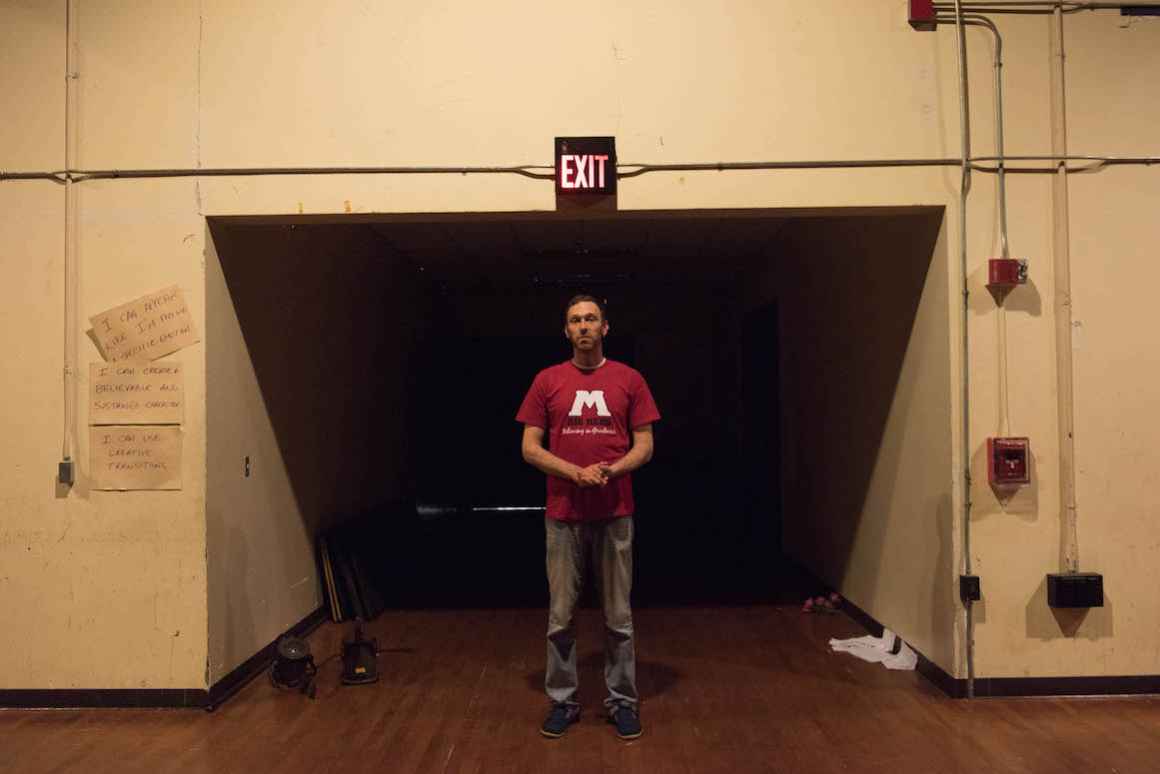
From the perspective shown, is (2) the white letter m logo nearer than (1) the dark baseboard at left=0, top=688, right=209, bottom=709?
Yes

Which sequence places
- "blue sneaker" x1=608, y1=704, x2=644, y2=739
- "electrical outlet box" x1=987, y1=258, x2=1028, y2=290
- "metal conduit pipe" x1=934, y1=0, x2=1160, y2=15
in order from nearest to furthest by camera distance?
1. "blue sneaker" x1=608, y1=704, x2=644, y2=739
2. "electrical outlet box" x1=987, y1=258, x2=1028, y2=290
3. "metal conduit pipe" x1=934, y1=0, x2=1160, y2=15

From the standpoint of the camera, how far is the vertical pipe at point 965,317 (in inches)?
119

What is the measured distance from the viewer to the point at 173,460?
302 cm

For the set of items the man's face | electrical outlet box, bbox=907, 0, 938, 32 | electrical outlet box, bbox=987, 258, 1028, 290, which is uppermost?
electrical outlet box, bbox=907, 0, 938, 32

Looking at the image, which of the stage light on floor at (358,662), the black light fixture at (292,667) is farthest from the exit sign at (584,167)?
the black light fixture at (292,667)

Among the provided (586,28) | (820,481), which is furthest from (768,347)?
(586,28)

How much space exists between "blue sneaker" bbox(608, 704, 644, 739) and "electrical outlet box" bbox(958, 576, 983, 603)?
131 cm

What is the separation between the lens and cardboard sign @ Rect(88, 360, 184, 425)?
301cm

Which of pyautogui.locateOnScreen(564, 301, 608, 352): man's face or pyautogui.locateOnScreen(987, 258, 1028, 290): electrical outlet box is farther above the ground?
pyautogui.locateOnScreen(987, 258, 1028, 290): electrical outlet box

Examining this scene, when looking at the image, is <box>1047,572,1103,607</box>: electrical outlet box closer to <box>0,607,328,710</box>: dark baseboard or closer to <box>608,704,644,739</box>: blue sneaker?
<box>608,704,644,739</box>: blue sneaker

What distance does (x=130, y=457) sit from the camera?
302 cm

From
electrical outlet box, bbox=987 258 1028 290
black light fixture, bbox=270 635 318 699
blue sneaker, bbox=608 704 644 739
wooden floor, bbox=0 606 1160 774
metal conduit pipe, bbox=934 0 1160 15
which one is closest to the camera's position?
wooden floor, bbox=0 606 1160 774

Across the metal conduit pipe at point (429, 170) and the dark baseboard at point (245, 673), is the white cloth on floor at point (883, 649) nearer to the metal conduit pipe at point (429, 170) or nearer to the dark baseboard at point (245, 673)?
the metal conduit pipe at point (429, 170)

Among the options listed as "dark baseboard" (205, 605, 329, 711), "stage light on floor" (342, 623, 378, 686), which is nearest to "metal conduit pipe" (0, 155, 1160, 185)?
"stage light on floor" (342, 623, 378, 686)
